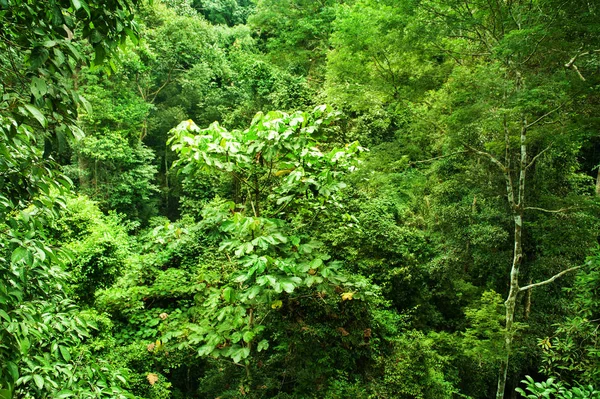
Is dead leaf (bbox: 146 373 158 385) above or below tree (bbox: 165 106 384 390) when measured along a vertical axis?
below

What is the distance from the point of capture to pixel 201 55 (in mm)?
11914

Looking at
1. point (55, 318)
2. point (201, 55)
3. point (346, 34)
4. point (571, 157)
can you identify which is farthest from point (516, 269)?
point (201, 55)

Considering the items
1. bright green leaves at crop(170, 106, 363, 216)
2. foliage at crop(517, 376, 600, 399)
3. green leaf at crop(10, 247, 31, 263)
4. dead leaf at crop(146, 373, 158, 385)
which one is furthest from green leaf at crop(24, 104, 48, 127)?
dead leaf at crop(146, 373, 158, 385)

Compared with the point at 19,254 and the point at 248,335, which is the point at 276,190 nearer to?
the point at 248,335

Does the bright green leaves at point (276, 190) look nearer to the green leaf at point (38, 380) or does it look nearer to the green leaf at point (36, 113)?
the green leaf at point (38, 380)

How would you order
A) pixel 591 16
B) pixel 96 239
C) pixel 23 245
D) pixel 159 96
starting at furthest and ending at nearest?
pixel 159 96 → pixel 96 239 → pixel 591 16 → pixel 23 245

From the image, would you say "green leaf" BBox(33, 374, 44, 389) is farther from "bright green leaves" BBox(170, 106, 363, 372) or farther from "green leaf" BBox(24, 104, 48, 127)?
"bright green leaves" BBox(170, 106, 363, 372)

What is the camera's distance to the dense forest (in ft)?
4.69

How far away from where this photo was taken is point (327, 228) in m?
4.64

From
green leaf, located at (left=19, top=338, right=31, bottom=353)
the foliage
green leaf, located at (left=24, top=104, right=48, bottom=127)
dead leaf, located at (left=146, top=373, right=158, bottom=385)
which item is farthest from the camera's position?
dead leaf, located at (left=146, top=373, right=158, bottom=385)

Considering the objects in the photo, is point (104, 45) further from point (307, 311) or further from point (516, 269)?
point (516, 269)

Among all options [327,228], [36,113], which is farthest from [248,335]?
[327,228]

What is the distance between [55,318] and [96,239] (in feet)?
12.4

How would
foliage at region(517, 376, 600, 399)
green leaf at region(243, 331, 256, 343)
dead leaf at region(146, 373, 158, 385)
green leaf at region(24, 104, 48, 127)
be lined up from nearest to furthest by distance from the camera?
green leaf at region(24, 104, 48, 127) → foliage at region(517, 376, 600, 399) → green leaf at region(243, 331, 256, 343) → dead leaf at region(146, 373, 158, 385)
